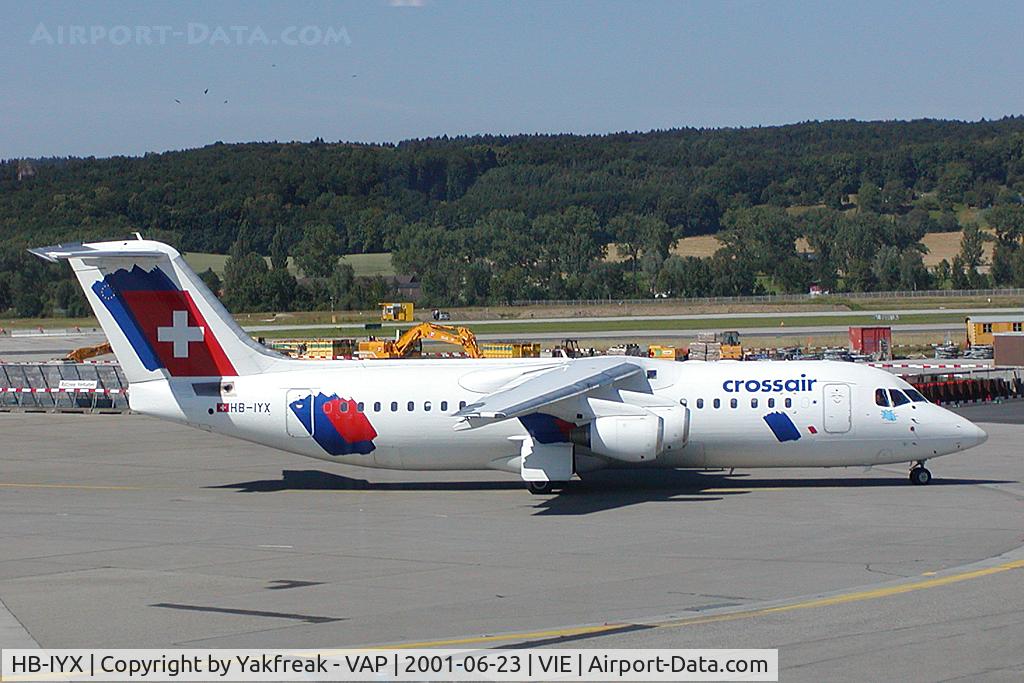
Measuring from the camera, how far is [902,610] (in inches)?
660

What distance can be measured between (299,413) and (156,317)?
3.96 metres

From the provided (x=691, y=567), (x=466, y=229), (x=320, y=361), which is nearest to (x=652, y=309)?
(x=466, y=229)

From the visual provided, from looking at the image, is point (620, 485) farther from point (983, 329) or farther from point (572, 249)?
point (572, 249)

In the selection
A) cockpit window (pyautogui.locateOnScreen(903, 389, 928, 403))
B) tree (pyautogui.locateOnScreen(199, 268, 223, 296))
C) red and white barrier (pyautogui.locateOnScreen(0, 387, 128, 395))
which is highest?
tree (pyautogui.locateOnScreen(199, 268, 223, 296))

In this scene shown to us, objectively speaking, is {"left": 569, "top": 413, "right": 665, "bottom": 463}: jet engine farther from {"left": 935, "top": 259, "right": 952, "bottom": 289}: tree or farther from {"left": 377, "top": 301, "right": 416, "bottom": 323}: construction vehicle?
{"left": 935, "top": 259, "right": 952, "bottom": 289}: tree

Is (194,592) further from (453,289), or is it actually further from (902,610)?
(453,289)

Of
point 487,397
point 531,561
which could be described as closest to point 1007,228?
point 487,397

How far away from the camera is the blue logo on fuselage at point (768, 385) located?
2966cm

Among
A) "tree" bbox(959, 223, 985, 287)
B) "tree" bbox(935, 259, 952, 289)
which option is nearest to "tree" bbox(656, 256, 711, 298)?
"tree" bbox(935, 259, 952, 289)

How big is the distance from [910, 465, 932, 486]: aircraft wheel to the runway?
335 millimetres

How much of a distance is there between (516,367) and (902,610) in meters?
15.0

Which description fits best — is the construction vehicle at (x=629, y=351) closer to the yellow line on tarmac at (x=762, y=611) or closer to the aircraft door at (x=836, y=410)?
the aircraft door at (x=836, y=410)

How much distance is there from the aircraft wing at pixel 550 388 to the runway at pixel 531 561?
2098mm

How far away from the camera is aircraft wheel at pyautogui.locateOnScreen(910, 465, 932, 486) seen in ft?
96.9
